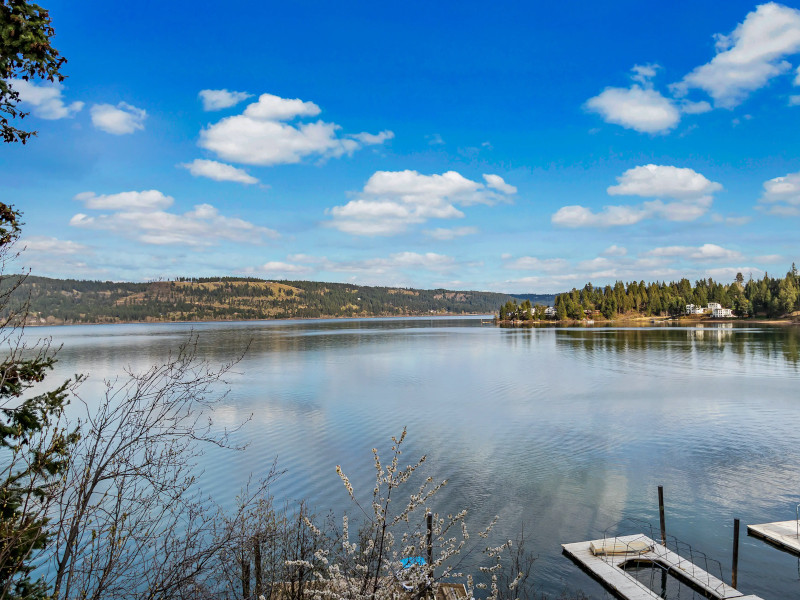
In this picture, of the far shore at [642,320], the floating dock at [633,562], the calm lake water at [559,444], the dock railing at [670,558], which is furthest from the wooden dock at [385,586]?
the far shore at [642,320]

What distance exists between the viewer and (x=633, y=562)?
14.1m

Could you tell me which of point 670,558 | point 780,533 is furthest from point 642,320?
point 670,558

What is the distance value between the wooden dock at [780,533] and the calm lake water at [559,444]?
0.25 m

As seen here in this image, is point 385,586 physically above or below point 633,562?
above

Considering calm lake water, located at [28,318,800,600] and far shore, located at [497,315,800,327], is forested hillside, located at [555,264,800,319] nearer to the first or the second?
far shore, located at [497,315,800,327]

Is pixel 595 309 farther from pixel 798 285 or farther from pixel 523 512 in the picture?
pixel 523 512

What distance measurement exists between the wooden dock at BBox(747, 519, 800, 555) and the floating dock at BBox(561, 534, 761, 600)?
3.00 m

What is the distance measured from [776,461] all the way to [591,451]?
727 centimetres

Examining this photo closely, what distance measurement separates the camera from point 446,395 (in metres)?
37.8

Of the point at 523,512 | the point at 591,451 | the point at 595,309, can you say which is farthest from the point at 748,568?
the point at 595,309

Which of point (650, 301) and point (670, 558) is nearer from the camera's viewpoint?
point (670, 558)

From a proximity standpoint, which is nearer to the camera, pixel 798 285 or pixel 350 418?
pixel 350 418

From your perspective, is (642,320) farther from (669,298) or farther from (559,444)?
(559,444)

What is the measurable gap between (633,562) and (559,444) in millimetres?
10378
